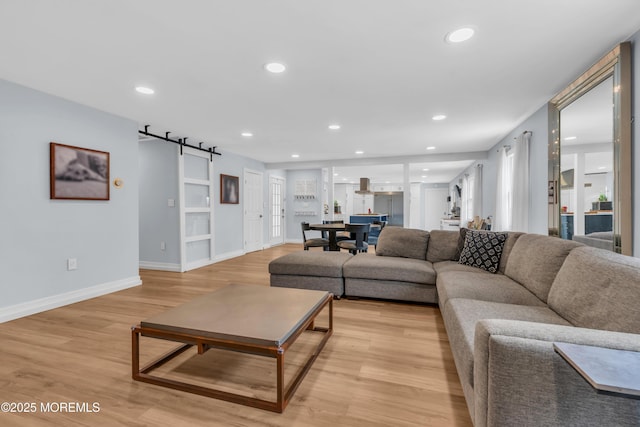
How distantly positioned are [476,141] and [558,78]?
2.68 meters

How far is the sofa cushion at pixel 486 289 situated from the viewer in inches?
82.2

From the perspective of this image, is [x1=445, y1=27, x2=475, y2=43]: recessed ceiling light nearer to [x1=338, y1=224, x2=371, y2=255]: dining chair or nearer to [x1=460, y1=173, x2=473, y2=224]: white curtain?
[x1=338, y1=224, x2=371, y2=255]: dining chair

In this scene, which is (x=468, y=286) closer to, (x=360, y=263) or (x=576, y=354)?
(x=360, y=263)

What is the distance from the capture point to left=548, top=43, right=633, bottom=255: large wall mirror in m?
2.12

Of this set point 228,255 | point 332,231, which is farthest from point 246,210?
point 332,231

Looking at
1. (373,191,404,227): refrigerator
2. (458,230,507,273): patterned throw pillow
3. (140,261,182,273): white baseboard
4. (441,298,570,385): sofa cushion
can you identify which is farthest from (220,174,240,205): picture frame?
(373,191,404,227): refrigerator

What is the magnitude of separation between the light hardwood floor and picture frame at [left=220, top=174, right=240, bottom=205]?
3.49 metres

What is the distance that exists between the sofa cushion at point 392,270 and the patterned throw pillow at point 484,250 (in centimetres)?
41

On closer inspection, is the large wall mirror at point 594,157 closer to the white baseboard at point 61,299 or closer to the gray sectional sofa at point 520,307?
the gray sectional sofa at point 520,307

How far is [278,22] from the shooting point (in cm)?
191

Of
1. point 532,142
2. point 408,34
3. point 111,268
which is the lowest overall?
point 111,268

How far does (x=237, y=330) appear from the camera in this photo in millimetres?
1654

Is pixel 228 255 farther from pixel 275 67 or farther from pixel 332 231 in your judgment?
pixel 275 67

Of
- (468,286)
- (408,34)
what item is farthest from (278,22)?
(468,286)
